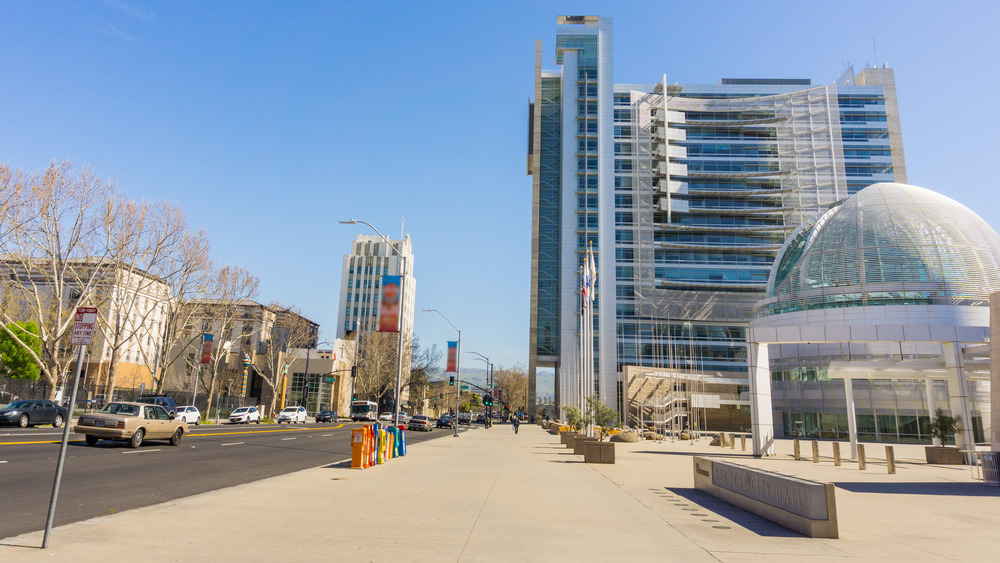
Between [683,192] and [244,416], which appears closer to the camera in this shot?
[244,416]

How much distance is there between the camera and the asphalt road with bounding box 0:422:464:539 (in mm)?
9492

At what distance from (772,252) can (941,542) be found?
87709mm

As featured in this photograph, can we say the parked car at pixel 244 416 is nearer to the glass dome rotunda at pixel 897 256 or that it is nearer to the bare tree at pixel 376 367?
the bare tree at pixel 376 367

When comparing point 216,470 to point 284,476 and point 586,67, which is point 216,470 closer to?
point 284,476

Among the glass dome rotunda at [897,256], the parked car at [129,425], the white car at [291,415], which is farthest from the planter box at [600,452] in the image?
the white car at [291,415]

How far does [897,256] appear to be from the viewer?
158 feet

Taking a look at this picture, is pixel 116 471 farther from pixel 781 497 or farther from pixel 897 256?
pixel 897 256

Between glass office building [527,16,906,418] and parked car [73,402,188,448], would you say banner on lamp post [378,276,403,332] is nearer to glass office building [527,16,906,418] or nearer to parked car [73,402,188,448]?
parked car [73,402,188,448]

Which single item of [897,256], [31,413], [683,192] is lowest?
[31,413]

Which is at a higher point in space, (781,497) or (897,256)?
(897,256)

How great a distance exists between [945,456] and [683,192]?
220 feet

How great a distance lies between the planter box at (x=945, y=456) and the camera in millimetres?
26906

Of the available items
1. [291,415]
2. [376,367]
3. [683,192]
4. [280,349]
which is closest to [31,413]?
[291,415]

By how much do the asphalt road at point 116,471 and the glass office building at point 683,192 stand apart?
6518cm
